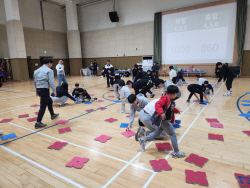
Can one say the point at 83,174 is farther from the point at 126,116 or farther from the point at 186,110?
the point at 186,110

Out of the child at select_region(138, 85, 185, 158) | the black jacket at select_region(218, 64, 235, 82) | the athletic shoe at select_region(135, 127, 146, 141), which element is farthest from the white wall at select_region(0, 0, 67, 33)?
the child at select_region(138, 85, 185, 158)

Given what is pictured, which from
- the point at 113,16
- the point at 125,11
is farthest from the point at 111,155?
the point at 125,11

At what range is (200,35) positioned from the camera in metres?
13.7

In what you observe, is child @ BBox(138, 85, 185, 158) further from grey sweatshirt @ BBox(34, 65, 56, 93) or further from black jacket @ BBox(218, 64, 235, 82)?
black jacket @ BBox(218, 64, 235, 82)

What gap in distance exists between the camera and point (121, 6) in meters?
17.4

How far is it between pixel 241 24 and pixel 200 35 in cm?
280

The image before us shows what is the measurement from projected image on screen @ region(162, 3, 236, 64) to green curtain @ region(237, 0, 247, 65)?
33 centimetres

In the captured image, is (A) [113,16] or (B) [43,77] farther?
(A) [113,16]

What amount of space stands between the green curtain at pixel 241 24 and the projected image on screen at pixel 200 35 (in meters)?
0.33

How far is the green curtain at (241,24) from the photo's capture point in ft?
39.3

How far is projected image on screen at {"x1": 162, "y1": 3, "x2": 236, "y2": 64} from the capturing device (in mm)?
12742

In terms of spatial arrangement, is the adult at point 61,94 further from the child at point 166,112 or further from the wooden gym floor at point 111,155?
the child at point 166,112

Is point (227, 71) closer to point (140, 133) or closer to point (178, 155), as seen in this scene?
point (140, 133)

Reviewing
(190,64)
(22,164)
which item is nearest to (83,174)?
(22,164)
